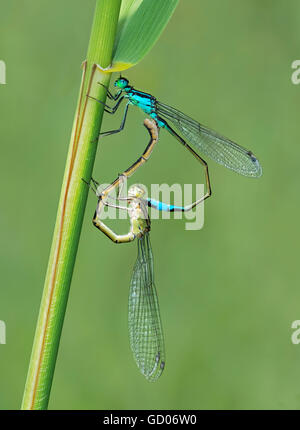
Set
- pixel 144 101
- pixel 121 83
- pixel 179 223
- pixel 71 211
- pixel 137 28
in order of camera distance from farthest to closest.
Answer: pixel 179 223
pixel 144 101
pixel 121 83
pixel 137 28
pixel 71 211

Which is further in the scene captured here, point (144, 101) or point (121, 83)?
point (144, 101)

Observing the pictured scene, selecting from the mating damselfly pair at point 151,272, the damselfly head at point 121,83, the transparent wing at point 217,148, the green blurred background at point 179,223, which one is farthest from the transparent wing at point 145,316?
the green blurred background at point 179,223

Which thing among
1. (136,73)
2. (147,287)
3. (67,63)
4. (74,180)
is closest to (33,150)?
(67,63)

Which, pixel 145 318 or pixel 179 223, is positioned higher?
pixel 179 223

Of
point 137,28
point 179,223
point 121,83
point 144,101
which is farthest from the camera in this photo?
point 179,223

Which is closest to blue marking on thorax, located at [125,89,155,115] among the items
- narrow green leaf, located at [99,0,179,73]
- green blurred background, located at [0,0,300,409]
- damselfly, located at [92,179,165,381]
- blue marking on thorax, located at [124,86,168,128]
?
blue marking on thorax, located at [124,86,168,128]

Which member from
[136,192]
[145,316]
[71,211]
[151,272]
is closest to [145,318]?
[145,316]

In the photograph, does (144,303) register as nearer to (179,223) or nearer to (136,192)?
(136,192)
